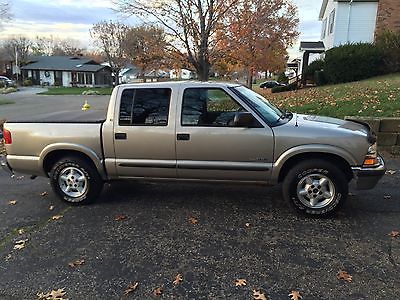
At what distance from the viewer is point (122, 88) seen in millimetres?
4730

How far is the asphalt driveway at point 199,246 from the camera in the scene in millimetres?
3044

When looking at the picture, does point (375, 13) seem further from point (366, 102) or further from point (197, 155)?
point (197, 155)

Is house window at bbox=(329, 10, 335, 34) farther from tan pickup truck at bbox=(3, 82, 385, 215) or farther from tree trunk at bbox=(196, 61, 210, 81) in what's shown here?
tan pickup truck at bbox=(3, 82, 385, 215)

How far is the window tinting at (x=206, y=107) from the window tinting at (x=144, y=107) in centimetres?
26

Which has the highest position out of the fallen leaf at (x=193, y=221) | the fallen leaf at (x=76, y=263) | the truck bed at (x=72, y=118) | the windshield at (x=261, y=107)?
the windshield at (x=261, y=107)

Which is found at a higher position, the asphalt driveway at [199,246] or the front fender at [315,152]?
the front fender at [315,152]

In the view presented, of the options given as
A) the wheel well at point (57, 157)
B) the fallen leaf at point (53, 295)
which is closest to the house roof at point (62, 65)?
the wheel well at point (57, 157)

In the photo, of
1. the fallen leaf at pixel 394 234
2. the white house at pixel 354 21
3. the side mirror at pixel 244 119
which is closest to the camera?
the fallen leaf at pixel 394 234

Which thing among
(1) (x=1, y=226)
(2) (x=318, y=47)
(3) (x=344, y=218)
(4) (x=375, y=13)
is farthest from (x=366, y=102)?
(2) (x=318, y=47)

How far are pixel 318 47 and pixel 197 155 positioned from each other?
31332 millimetres

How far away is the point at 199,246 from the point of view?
147 inches

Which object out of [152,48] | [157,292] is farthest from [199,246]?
[152,48]

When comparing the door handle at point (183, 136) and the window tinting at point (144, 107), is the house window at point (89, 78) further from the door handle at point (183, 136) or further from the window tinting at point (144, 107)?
the door handle at point (183, 136)

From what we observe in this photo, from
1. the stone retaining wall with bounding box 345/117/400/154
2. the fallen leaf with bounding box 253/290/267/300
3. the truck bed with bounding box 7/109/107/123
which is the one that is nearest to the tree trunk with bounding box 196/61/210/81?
the stone retaining wall with bounding box 345/117/400/154
